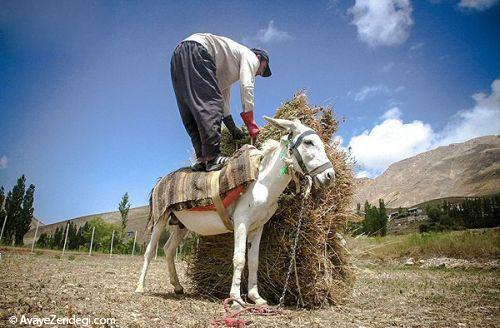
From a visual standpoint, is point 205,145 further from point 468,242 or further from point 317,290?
point 468,242

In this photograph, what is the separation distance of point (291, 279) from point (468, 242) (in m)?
20.5

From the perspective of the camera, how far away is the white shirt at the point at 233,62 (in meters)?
4.66

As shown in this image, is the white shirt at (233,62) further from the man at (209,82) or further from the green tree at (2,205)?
the green tree at (2,205)

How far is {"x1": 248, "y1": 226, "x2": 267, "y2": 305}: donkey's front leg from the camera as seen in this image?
4.23 m

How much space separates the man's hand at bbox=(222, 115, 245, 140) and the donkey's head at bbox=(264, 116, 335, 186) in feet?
3.74

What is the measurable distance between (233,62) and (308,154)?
1996 millimetres

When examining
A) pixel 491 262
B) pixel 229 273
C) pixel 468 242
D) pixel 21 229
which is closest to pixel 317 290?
pixel 229 273

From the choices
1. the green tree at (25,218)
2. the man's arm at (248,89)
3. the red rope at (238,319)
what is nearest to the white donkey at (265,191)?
the red rope at (238,319)

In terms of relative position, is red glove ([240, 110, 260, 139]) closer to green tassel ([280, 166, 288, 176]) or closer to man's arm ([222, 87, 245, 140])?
man's arm ([222, 87, 245, 140])

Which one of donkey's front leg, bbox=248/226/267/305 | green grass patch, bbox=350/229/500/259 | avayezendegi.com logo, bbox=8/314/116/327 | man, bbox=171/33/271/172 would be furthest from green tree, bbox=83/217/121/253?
avayezendegi.com logo, bbox=8/314/116/327

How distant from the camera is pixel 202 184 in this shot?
14.6 ft

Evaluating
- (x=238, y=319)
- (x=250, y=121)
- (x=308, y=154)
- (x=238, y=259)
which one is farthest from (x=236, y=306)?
(x=250, y=121)

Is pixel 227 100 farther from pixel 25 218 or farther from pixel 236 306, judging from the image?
pixel 25 218

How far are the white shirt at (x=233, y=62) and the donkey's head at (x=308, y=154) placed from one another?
0.68 metres
